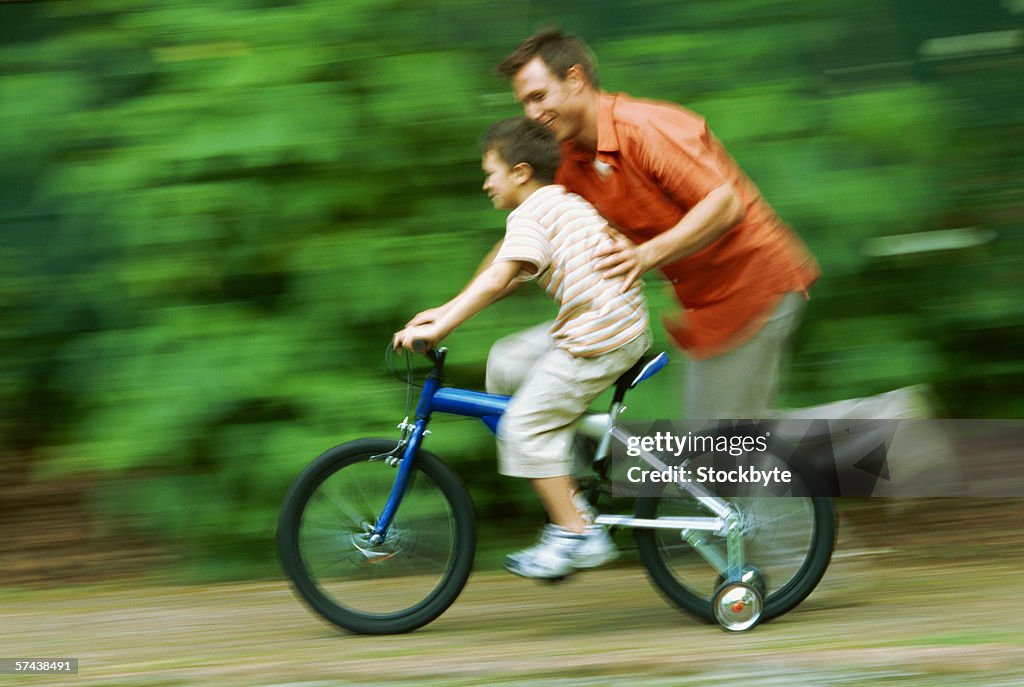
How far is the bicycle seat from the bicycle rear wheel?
32 cm

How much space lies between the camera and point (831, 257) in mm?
5328

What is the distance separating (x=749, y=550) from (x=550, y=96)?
5.09 feet

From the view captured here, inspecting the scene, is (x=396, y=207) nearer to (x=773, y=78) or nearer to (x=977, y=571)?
(x=773, y=78)

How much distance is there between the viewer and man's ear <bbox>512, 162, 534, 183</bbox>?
163 inches

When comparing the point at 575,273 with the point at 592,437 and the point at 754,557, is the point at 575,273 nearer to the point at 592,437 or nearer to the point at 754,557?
the point at 592,437

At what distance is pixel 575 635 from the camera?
4.36m

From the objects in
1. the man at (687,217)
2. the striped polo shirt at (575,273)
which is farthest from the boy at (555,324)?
the man at (687,217)

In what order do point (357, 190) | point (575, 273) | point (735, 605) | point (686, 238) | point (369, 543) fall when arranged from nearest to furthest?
1. point (686, 238)
2. point (575, 273)
3. point (735, 605)
4. point (369, 543)
5. point (357, 190)

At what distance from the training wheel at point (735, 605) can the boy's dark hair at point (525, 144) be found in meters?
1.40

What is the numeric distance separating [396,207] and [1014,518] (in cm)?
290

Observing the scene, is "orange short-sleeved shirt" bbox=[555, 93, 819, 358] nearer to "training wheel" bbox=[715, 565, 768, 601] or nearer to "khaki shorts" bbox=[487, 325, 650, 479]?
"khaki shorts" bbox=[487, 325, 650, 479]

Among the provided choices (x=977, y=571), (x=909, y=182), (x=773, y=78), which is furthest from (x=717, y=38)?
(x=977, y=571)

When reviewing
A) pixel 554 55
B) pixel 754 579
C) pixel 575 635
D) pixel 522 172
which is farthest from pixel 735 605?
pixel 554 55

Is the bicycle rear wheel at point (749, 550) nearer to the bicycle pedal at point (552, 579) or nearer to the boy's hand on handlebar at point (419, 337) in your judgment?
the bicycle pedal at point (552, 579)
